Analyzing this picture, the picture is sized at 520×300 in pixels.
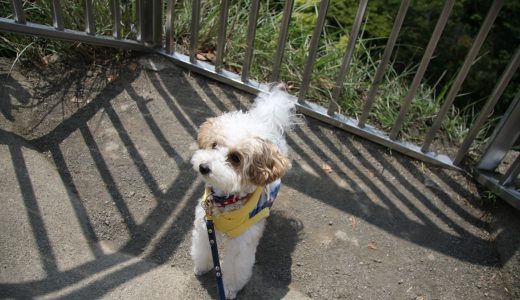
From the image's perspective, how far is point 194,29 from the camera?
4047mm

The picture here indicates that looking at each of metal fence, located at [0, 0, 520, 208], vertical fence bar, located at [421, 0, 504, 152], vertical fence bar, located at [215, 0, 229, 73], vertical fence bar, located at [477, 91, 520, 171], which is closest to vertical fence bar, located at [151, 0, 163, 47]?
metal fence, located at [0, 0, 520, 208]

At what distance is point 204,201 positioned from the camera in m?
2.64

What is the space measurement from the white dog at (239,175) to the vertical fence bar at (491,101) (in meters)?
1.67

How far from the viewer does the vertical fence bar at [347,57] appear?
338 centimetres

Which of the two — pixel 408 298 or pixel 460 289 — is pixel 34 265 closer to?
pixel 408 298

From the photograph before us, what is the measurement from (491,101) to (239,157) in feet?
7.18

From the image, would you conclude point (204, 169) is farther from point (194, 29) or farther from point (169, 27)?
point (169, 27)

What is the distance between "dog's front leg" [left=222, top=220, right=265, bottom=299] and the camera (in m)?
2.70

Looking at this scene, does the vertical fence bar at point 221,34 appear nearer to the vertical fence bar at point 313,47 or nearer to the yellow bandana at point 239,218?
the vertical fence bar at point 313,47

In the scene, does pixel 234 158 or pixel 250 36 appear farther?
pixel 250 36

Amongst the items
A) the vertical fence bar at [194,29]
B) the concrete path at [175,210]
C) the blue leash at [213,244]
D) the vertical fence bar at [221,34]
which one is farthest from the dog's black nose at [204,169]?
the vertical fence bar at [194,29]

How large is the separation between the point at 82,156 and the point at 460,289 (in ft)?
9.66

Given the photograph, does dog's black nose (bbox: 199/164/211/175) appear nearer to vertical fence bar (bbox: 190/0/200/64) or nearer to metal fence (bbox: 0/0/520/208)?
metal fence (bbox: 0/0/520/208)

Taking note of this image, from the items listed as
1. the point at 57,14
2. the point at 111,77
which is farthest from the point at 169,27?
the point at 57,14
